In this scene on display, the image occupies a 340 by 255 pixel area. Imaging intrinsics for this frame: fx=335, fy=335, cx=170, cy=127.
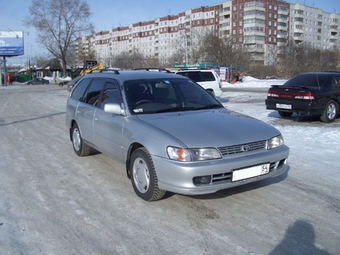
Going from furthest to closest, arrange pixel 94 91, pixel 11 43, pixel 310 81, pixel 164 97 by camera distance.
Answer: pixel 11 43 < pixel 310 81 < pixel 94 91 < pixel 164 97

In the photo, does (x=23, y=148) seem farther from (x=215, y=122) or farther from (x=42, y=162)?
(x=215, y=122)

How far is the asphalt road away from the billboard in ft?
183

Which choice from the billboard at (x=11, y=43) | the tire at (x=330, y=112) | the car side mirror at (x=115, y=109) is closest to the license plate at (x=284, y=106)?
the tire at (x=330, y=112)

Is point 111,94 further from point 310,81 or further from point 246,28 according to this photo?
point 246,28

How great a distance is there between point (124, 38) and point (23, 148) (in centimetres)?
13161

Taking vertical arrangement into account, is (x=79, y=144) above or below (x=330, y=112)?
below

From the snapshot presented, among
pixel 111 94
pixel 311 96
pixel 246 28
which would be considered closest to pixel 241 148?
pixel 111 94

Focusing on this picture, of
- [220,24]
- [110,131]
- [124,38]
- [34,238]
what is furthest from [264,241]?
[124,38]

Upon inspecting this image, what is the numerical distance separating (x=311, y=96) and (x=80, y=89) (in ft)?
22.2

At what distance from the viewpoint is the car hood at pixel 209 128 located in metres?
3.85

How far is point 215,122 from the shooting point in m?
4.35

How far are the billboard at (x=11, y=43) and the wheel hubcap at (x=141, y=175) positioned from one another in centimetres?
5764

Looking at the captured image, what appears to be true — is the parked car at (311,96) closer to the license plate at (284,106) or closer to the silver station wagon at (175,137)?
the license plate at (284,106)

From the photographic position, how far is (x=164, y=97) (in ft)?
16.6
